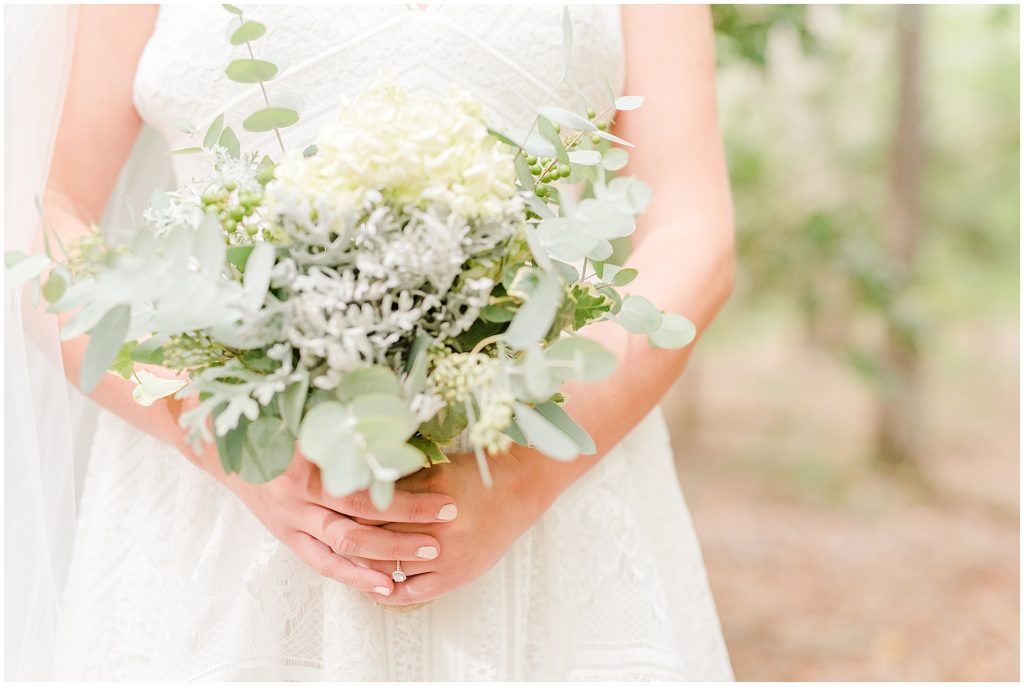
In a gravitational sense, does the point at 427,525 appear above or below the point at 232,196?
below

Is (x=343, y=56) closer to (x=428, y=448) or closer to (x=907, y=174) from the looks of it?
(x=428, y=448)

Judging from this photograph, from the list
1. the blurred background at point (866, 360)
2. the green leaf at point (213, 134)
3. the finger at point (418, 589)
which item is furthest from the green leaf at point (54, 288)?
the blurred background at point (866, 360)

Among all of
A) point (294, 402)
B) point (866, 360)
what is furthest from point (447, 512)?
point (866, 360)

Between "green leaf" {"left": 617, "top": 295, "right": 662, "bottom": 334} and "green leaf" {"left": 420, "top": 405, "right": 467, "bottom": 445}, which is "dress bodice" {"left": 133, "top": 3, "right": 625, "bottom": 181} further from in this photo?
"green leaf" {"left": 420, "top": 405, "right": 467, "bottom": 445}

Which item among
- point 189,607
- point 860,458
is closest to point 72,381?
point 189,607

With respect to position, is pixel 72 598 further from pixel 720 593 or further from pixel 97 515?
pixel 720 593

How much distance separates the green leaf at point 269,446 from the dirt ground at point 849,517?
3.30 m

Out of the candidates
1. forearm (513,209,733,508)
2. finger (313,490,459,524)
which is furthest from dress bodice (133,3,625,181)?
finger (313,490,459,524)

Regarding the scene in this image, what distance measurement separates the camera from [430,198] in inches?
27.9

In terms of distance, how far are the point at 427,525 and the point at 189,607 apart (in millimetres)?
360

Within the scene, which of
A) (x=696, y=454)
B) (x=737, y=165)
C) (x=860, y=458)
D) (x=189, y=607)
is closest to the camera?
(x=189, y=607)

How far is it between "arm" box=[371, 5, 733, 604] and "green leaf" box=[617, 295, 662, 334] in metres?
0.21

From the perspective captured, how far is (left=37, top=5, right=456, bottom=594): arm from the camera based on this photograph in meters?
0.93

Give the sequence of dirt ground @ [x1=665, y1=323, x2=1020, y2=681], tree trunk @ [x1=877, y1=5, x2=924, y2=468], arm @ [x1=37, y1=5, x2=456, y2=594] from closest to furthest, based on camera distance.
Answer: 1. arm @ [x1=37, y1=5, x2=456, y2=594]
2. dirt ground @ [x1=665, y1=323, x2=1020, y2=681]
3. tree trunk @ [x1=877, y1=5, x2=924, y2=468]
